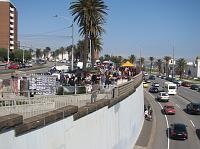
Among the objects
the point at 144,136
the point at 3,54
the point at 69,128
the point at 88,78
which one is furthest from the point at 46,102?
the point at 3,54

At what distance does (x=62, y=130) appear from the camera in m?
12.7

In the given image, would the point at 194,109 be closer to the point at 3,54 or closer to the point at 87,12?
the point at 87,12

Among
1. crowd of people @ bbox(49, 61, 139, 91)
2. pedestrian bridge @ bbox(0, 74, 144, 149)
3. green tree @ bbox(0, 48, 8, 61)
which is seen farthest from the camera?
green tree @ bbox(0, 48, 8, 61)

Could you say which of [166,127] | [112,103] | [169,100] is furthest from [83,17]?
[112,103]

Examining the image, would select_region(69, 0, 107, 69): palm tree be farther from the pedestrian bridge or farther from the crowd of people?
the pedestrian bridge

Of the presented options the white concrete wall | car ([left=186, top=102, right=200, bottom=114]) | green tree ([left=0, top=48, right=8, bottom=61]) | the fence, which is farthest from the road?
green tree ([left=0, top=48, right=8, bottom=61])

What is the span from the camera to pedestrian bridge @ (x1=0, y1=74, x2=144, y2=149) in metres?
9.41

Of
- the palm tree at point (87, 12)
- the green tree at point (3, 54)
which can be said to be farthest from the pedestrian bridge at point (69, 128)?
the green tree at point (3, 54)

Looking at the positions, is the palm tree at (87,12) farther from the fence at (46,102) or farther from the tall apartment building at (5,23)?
the tall apartment building at (5,23)

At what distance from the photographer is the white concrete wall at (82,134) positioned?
998 centimetres

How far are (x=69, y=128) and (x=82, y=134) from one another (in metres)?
1.48

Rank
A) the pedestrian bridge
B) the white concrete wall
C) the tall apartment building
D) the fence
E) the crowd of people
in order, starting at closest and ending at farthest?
the pedestrian bridge
the white concrete wall
the fence
the crowd of people
the tall apartment building

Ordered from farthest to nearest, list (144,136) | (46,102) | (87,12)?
(87,12) → (144,136) → (46,102)

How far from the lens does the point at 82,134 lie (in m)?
14.9
